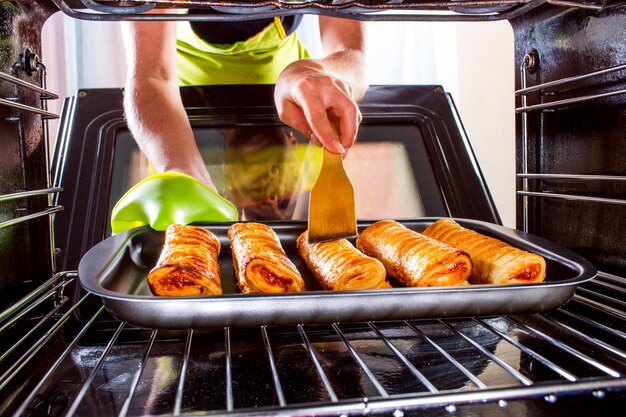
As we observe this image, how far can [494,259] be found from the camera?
1.07m

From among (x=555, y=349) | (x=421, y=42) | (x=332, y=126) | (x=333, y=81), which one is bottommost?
(x=555, y=349)

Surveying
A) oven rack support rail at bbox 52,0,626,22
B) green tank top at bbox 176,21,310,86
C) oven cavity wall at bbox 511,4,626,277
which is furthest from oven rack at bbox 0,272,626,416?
green tank top at bbox 176,21,310,86

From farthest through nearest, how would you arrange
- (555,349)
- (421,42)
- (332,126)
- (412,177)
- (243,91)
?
1. (421,42)
2. (243,91)
3. (412,177)
4. (332,126)
5. (555,349)

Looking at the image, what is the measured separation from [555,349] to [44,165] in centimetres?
101

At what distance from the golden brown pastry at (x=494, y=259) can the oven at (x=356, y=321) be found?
8 centimetres

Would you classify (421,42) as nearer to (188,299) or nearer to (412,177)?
(412,177)

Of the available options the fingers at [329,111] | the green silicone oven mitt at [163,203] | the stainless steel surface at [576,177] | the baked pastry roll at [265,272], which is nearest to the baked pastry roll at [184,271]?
the baked pastry roll at [265,272]

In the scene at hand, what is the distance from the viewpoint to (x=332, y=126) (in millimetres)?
1234

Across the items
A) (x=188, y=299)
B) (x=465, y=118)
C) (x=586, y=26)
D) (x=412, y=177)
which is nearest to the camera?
(x=188, y=299)

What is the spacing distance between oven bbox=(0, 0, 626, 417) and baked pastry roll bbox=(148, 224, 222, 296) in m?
0.08

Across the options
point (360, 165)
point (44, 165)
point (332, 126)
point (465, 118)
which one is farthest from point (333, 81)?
point (465, 118)

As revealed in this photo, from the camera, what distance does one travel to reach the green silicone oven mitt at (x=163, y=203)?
1.30 meters

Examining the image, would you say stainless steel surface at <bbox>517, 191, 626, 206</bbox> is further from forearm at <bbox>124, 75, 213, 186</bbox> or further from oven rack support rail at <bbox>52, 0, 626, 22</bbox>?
forearm at <bbox>124, 75, 213, 186</bbox>

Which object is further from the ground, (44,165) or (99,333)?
(44,165)
